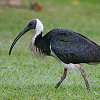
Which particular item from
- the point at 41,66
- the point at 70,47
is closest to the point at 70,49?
the point at 70,47

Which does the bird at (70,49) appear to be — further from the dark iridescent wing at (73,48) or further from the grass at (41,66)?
the grass at (41,66)

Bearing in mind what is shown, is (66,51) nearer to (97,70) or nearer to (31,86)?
(31,86)

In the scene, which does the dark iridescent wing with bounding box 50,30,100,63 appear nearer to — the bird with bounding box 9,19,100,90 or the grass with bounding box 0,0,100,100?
the bird with bounding box 9,19,100,90

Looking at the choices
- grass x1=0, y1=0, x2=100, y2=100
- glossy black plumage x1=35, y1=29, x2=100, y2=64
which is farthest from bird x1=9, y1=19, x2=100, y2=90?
grass x1=0, y1=0, x2=100, y2=100

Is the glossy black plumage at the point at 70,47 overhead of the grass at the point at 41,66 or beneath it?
overhead

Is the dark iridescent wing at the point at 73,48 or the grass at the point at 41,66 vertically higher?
the dark iridescent wing at the point at 73,48

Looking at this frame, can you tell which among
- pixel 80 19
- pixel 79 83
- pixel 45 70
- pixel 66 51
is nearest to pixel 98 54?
pixel 66 51

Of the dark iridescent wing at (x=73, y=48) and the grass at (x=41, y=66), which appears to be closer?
the grass at (x=41, y=66)

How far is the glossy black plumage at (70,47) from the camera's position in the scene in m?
10.4

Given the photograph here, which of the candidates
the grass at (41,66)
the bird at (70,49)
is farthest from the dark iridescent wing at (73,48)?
the grass at (41,66)

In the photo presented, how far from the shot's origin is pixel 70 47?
10531mm

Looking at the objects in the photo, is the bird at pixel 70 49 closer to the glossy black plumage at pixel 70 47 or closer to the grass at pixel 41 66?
the glossy black plumage at pixel 70 47

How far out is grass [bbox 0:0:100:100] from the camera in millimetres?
10031

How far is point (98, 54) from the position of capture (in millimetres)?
10398
